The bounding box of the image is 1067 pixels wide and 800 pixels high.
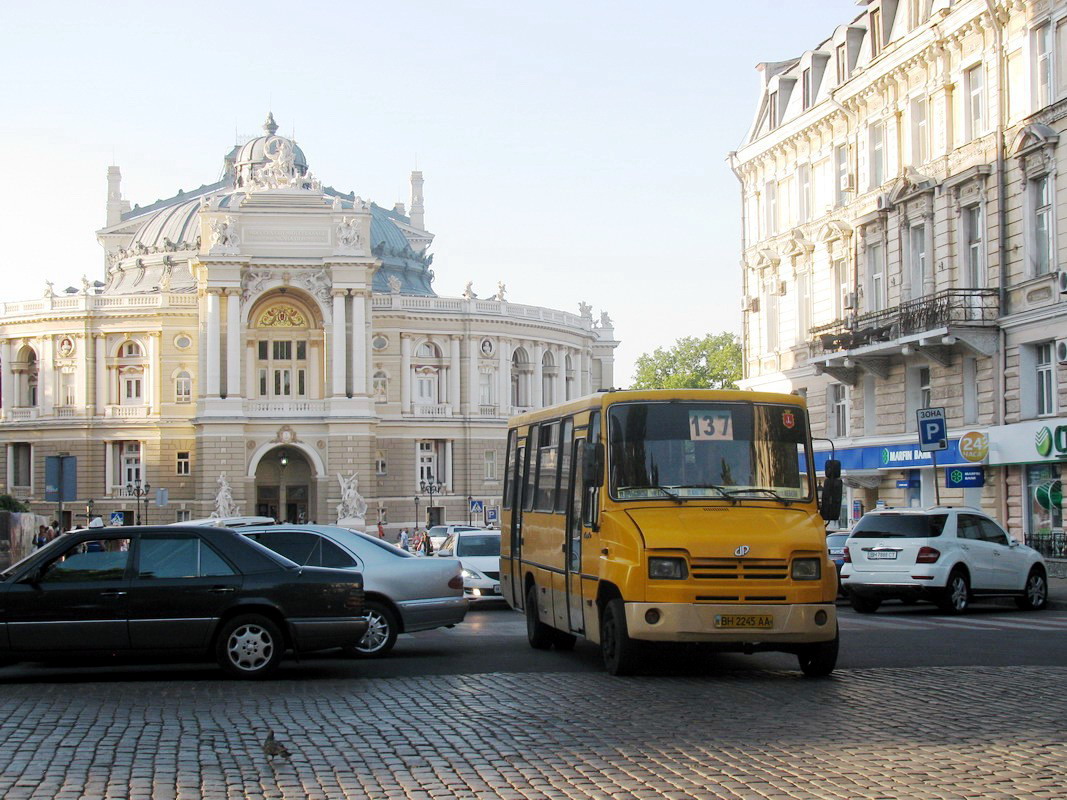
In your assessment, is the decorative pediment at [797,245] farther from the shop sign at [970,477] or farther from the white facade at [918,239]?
the shop sign at [970,477]

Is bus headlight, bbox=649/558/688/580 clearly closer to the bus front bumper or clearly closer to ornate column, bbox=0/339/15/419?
the bus front bumper

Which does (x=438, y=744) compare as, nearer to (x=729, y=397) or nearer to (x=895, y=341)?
(x=729, y=397)

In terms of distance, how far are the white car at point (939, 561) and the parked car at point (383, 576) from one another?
345 inches

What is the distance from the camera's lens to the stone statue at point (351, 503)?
268 ft

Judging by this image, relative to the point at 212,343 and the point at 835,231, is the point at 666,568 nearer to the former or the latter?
the point at 835,231

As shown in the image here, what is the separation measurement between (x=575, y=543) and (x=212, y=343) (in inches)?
2673

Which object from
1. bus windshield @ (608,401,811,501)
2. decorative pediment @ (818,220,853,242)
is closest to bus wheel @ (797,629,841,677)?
bus windshield @ (608,401,811,501)

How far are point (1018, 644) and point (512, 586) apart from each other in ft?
21.1

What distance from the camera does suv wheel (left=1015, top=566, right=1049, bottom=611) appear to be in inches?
1011

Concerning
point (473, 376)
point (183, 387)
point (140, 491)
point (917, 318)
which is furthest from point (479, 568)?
point (473, 376)

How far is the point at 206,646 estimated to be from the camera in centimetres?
1506

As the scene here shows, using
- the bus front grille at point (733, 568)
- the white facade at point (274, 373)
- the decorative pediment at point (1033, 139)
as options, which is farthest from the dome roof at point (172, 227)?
the bus front grille at point (733, 568)

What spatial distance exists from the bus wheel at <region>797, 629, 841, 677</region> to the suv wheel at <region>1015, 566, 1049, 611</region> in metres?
11.8

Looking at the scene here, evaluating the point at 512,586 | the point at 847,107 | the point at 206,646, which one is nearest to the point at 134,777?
the point at 206,646
